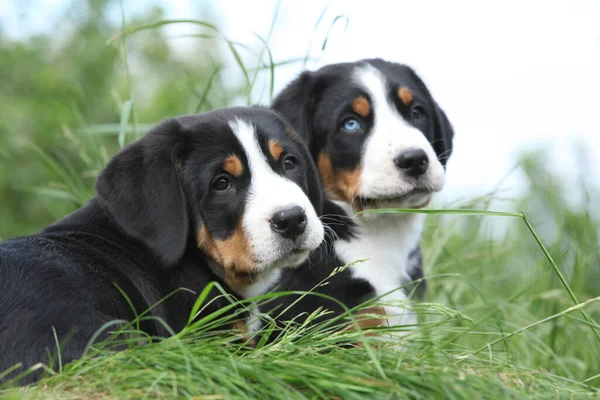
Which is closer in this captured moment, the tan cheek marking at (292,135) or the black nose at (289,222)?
the black nose at (289,222)

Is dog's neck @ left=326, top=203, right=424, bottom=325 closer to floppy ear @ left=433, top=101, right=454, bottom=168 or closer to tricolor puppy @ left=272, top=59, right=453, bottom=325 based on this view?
tricolor puppy @ left=272, top=59, right=453, bottom=325

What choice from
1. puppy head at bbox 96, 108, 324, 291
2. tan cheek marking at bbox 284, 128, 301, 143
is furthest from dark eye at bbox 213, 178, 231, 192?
tan cheek marking at bbox 284, 128, 301, 143

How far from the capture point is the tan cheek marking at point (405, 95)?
4703 mm

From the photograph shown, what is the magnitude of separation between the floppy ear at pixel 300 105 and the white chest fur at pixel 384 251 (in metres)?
0.56

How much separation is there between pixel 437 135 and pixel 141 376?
2.74 meters

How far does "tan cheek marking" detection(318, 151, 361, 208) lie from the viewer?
15.0 feet

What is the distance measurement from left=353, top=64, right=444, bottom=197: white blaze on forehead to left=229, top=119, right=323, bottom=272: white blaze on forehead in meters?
0.64

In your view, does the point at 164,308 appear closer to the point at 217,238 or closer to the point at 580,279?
the point at 217,238

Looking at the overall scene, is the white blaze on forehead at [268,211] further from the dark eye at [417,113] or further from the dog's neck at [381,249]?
the dark eye at [417,113]

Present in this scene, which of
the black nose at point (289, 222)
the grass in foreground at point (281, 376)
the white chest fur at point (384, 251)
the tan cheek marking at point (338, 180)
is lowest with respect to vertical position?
the white chest fur at point (384, 251)

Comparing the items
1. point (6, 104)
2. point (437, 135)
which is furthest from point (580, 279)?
point (6, 104)

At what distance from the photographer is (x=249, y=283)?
13.7 ft

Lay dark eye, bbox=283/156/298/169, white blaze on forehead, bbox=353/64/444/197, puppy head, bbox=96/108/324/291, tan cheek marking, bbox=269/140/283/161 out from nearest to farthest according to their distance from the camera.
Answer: puppy head, bbox=96/108/324/291 < tan cheek marking, bbox=269/140/283/161 < dark eye, bbox=283/156/298/169 < white blaze on forehead, bbox=353/64/444/197

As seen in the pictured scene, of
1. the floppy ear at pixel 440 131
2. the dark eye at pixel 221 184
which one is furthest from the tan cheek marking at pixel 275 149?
the floppy ear at pixel 440 131
